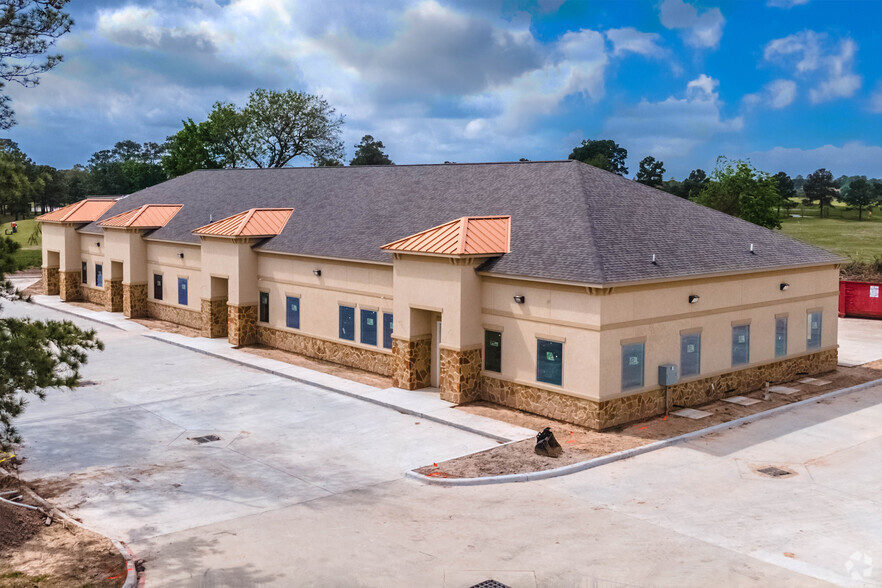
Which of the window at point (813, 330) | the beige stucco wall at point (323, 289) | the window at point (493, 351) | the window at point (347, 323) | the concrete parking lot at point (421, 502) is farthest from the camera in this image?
the window at point (347, 323)

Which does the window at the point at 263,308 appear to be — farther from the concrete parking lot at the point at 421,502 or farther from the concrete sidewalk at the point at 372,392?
the concrete parking lot at the point at 421,502

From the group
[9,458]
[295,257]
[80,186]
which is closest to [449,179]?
[295,257]

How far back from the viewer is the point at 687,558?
1235cm

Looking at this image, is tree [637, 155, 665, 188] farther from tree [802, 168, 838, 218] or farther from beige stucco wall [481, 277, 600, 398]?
beige stucco wall [481, 277, 600, 398]

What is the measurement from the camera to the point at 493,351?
2188 cm

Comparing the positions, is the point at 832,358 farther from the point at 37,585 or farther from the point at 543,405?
the point at 37,585

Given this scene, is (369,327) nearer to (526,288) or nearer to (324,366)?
(324,366)

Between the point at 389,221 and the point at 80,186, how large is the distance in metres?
99.2

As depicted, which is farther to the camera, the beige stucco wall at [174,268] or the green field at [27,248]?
the green field at [27,248]

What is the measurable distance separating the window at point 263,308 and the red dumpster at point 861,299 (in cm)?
2783

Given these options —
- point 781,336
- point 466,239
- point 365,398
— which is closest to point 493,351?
point 466,239

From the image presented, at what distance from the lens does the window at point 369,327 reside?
25.9m

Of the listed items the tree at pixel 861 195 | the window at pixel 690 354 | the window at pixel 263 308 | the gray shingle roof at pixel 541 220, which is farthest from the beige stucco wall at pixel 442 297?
the tree at pixel 861 195

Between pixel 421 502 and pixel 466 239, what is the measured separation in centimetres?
903
